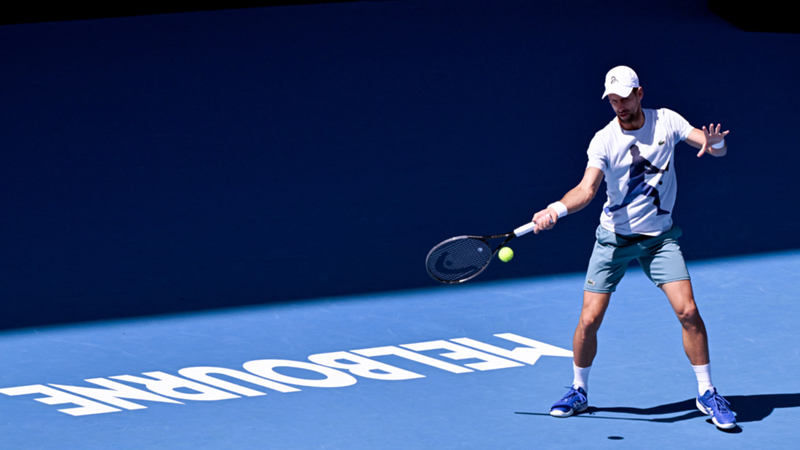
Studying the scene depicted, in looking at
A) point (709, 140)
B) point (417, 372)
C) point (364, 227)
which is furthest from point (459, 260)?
point (364, 227)

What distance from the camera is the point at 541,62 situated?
502 inches

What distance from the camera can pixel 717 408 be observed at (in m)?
6.60

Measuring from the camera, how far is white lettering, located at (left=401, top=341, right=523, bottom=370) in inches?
299

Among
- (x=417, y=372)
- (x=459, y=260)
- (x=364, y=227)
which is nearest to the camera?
(x=459, y=260)

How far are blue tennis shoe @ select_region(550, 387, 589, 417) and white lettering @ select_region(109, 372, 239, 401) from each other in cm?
183

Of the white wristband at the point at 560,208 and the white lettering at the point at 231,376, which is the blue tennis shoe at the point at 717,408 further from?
the white lettering at the point at 231,376

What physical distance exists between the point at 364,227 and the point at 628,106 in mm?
3759

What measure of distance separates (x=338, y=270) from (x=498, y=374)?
226 centimetres

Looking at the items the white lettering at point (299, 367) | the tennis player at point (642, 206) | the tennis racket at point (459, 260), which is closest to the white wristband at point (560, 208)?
the tennis player at point (642, 206)

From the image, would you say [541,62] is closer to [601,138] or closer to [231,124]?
[231,124]

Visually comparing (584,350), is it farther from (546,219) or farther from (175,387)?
(175,387)

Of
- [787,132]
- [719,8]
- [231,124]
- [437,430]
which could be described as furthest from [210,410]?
[719,8]

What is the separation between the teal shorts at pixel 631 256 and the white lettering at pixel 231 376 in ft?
6.20

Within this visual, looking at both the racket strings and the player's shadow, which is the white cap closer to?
the racket strings
